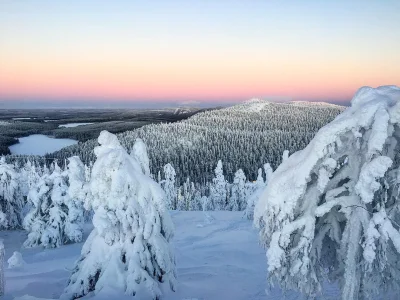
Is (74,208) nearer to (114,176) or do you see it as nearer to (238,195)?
(114,176)

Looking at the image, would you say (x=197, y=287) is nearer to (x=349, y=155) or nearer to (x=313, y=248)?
(x=313, y=248)

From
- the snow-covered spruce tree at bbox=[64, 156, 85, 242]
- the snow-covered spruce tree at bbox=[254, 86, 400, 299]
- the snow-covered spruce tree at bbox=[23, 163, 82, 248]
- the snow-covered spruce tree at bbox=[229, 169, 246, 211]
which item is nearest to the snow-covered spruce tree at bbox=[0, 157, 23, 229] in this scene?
the snow-covered spruce tree at bbox=[23, 163, 82, 248]

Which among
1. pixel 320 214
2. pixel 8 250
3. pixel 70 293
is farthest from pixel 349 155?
pixel 8 250

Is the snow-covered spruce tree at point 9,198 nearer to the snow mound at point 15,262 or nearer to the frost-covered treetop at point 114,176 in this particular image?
the snow mound at point 15,262

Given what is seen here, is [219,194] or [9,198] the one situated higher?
[9,198]

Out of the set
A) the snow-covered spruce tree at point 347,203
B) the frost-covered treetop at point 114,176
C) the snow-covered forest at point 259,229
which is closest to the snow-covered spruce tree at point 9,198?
the snow-covered forest at point 259,229

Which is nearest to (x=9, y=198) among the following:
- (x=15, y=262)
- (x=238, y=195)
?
(x=15, y=262)

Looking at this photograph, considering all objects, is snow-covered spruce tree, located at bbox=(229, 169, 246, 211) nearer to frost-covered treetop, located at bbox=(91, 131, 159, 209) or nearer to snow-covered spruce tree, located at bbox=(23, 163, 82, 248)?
snow-covered spruce tree, located at bbox=(23, 163, 82, 248)
